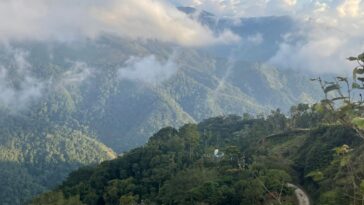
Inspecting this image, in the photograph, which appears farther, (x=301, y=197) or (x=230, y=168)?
(x=230, y=168)

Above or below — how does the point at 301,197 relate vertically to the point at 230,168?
below

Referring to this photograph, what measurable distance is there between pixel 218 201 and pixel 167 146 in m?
44.0

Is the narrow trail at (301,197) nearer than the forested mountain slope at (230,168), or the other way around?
the forested mountain slope at (230,168)

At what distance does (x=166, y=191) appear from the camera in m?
75.6

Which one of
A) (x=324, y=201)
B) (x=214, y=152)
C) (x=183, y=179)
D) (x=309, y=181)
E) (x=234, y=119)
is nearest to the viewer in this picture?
(x=324, y=201)

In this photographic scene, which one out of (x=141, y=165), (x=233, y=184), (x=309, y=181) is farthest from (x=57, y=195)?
(x=309, y=181)

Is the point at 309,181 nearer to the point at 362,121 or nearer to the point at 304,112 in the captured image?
the point at 304,112

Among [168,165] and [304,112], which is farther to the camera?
[304,112]

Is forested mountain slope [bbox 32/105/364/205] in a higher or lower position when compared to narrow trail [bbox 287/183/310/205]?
higher

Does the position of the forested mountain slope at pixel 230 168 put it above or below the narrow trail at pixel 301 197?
above

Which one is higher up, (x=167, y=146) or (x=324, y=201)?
(x=167, y=146)

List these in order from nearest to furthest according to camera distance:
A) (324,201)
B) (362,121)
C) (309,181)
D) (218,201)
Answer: (362,121) → (324,201) → (218,201) → (309,181)

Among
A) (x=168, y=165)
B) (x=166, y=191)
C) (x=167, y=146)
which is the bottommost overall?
(x=166, y=191)

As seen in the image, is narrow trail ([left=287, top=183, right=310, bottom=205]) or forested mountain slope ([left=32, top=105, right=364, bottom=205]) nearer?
forested mountain slope ([left=32, top=105, right=364, bottom=205])
